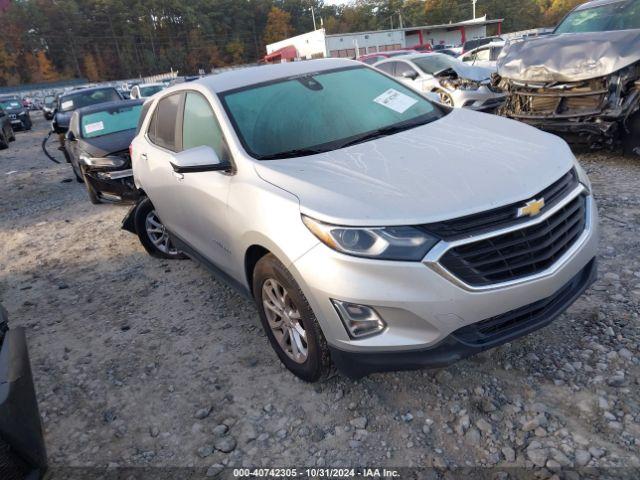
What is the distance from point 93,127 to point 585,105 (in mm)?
7083

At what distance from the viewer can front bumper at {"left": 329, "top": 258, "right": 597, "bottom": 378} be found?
226 centimetres

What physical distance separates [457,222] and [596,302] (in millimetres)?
1696

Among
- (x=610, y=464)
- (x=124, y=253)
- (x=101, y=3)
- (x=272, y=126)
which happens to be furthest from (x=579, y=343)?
(x=101, y=3)

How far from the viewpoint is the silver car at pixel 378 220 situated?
2199 mm

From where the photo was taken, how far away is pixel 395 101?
11.8 feet

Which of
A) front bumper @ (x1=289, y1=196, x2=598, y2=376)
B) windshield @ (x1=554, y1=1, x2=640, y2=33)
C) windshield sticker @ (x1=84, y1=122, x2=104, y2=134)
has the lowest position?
front bumper @ (x1=289, y1=196, x2=598, y2=376)

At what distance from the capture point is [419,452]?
7.69 feet

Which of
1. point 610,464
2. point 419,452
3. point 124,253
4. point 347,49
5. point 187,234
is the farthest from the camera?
point 347,49

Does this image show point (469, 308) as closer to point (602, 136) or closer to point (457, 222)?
point (457, 222)

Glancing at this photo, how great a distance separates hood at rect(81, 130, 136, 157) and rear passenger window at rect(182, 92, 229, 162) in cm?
385

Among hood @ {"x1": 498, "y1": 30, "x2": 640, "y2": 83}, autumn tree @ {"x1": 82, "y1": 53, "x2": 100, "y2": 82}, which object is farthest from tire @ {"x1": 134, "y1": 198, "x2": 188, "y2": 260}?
autumn tree @ {"x1": 82, "y1": 53, "x2": 100, "y2": 82}

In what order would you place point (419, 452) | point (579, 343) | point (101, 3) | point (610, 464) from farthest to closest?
point (101, 3)
point (579, 343)
point (419, 452)
point (610, 464)

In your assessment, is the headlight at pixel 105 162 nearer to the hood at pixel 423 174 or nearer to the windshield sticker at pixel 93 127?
the windshield sticker at pixel 93 127

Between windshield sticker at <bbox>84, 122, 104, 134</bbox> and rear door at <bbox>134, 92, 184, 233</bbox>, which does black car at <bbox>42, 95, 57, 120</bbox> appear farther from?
rear door at <bbox>134, 92, 184, 233</bbox>
